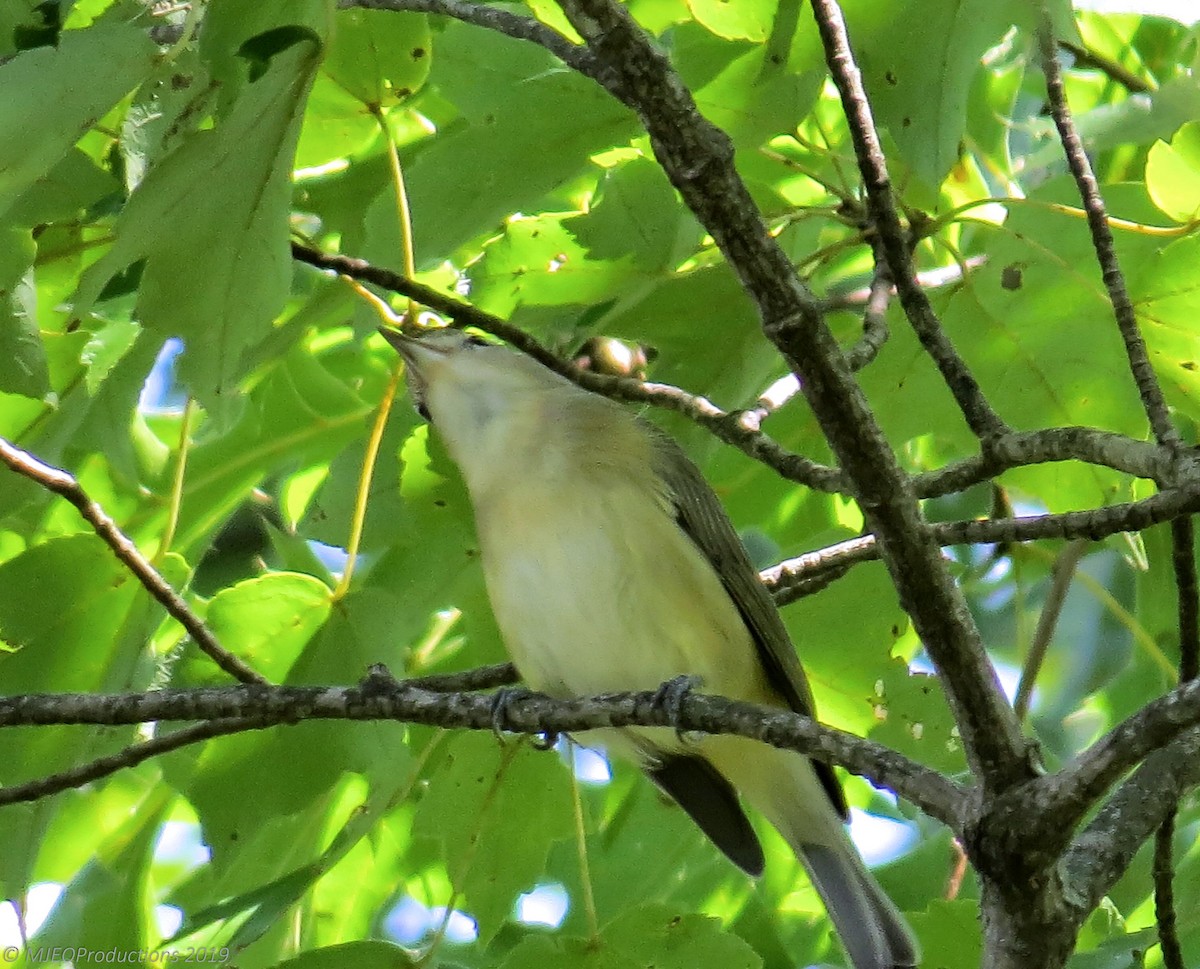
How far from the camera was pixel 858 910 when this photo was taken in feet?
10.8

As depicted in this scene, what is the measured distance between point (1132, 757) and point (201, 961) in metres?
2.27

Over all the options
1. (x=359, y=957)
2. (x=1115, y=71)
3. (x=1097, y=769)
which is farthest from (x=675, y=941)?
(x=1115, y=71)

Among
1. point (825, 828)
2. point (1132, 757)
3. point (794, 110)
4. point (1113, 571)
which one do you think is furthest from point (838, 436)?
point (1113, 571)

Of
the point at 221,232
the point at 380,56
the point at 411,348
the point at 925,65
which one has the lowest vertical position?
the point at 221,232

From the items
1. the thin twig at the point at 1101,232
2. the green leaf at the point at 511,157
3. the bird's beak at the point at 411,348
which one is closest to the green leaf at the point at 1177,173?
the thin twig at the point at 1101,232

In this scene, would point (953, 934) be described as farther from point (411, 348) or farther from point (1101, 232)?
point (411, 348)

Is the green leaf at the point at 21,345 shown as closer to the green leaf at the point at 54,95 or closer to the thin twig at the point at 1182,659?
the green leaf at the point at 54,95

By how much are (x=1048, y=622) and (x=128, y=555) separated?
6.81ft

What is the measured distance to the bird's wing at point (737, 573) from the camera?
10.4 feet

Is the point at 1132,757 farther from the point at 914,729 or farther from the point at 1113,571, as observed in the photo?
the point at 1113,571

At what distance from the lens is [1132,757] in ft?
5.29

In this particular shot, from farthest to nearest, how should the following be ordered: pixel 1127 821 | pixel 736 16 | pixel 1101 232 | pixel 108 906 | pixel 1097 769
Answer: pixel 108 906
pixel 736 16
pixel 1101 232
pixel 1127 821
pixel 1097 769

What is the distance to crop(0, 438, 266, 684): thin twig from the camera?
8.57 feet

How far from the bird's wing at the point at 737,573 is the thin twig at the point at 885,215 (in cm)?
83
